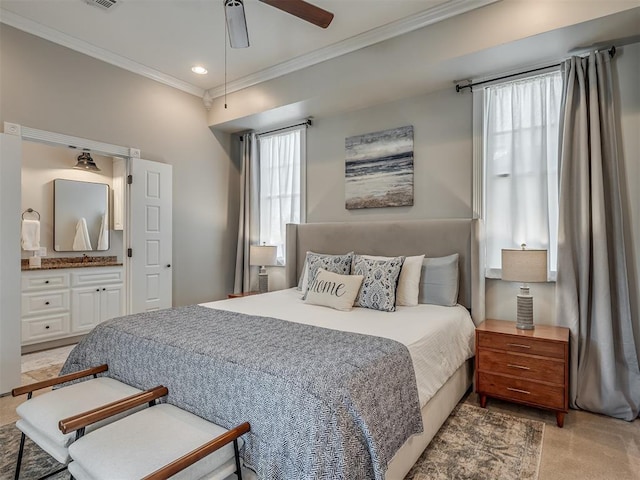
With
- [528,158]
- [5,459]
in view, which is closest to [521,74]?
[528,158]

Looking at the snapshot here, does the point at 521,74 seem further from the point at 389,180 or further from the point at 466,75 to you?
the point at 389,180

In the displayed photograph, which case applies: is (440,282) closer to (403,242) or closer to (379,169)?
(403,242)

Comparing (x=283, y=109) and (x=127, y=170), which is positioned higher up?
(x=283, y=109)

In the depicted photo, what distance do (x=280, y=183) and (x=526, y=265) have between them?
3035 mm

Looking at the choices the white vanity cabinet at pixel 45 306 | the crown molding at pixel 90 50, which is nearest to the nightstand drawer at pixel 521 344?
the crown molding at pixel 90 50

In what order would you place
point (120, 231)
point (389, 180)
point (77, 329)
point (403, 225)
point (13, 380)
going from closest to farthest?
1. point (13, 380)
2. point (403, 225)
3. point (389, 180)
4. point (77, 329)
5. point (120, 231)

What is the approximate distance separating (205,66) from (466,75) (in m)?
2.69

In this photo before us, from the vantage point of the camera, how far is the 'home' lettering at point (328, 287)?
2928 mm

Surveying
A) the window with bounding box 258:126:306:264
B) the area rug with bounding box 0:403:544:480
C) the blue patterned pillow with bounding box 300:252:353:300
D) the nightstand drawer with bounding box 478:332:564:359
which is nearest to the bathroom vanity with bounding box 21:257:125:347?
the window with bounding box 258:126:306:264

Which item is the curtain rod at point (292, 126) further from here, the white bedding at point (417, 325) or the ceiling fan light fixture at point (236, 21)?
the white bedding at point (417, 325)

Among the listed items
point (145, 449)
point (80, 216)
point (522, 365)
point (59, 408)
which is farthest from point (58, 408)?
point (80, 216)

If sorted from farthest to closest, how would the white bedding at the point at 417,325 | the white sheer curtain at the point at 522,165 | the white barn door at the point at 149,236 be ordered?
the white barn door at the point at 149,236
the white sheer curtain at the point at 522,165
the white bedding at the point at 417,325

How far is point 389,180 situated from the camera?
3.78 m

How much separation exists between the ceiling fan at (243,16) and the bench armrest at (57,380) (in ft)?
7.37
